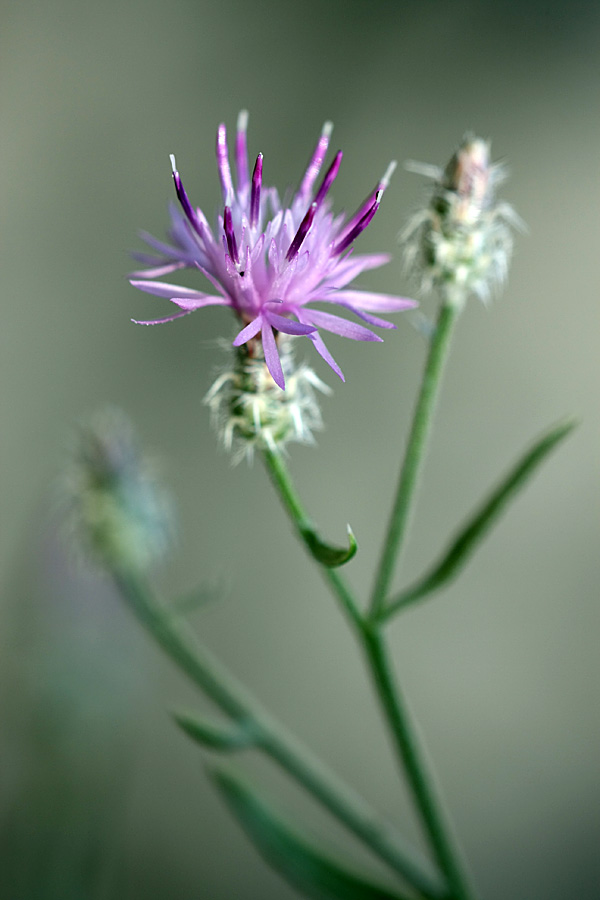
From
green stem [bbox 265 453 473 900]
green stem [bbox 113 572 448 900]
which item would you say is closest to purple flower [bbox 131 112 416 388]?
green stem [bbox 265 453 473 900]

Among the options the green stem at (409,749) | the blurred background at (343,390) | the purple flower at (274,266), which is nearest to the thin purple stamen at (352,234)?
the purple flower at (274,266)

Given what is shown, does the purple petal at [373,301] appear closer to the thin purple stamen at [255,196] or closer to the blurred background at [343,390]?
the thin purple stamen at [255,196]

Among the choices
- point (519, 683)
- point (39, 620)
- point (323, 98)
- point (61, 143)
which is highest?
point (61, 143)

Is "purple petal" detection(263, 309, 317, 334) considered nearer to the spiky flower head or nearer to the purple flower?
the purple flower

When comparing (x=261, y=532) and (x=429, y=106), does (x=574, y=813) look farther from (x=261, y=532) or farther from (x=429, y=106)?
(x=429, y=106)

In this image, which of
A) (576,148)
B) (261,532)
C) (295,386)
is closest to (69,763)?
(261,532)

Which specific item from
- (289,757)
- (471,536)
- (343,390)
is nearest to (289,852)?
(289,757)
